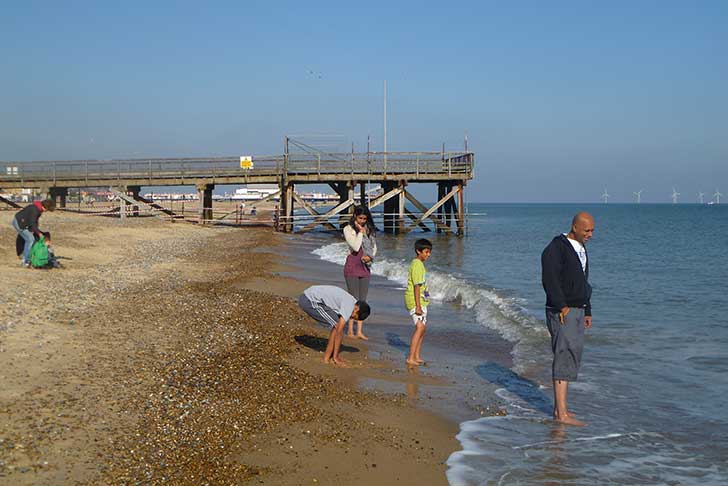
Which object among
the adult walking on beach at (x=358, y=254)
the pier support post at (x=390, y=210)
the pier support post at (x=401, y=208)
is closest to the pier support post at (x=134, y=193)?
the pier support post at (x=390, y=210)

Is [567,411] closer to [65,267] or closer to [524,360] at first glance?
[524,360]

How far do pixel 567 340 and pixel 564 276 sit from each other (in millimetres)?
591

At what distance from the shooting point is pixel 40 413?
524 cm

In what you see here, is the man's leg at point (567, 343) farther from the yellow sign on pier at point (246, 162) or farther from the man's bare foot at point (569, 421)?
the yellow sign on pier at point (246, 162)

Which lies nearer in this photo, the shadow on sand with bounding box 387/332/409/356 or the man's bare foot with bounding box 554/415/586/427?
the man's bare foot with bounding box 554/415/586/427

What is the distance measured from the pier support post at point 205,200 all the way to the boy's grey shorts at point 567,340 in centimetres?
3214

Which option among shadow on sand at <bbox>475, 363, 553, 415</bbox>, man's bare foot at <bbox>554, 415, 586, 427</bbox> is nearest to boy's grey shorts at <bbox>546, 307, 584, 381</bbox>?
man's bare foot at <bbox>554, 415, 586, 427</bbox>

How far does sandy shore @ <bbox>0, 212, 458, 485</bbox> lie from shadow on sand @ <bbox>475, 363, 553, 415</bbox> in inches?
50.9

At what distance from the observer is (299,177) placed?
1409 inches

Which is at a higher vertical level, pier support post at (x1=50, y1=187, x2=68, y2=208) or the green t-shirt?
pier support post at (x1=50, y1=187, x2=68, y2=208)

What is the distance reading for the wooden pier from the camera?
3550 cm

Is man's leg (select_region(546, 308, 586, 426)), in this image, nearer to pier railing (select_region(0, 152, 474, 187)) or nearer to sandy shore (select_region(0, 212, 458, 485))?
sandy shore (select_region(0, 212, 458, 485))

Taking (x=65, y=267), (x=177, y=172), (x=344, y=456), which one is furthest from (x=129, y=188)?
(x=344, y=456)

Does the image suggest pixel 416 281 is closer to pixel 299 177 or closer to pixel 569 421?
pixel 569 421
